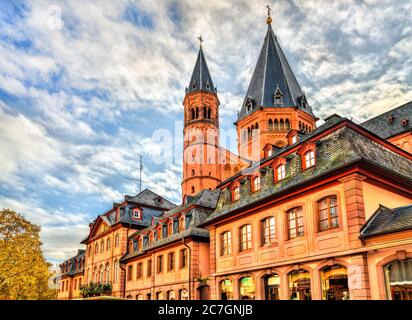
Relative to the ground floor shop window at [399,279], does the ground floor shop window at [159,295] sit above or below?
below

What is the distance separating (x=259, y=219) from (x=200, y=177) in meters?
43.8

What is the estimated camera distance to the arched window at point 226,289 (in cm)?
2433

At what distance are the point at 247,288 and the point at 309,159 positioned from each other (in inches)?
324

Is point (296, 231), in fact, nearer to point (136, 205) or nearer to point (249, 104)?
point (136, 205)

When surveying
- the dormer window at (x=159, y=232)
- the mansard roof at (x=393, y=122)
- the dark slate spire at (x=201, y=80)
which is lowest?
the dormer window at (x=159, y=232)

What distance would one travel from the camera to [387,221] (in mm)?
16109

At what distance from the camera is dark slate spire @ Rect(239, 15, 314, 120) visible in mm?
64250

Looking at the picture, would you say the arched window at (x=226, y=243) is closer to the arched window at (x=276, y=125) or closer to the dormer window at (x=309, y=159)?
the dormer window at (x=309, y=159)

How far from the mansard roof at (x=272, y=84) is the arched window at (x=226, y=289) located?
139 feet

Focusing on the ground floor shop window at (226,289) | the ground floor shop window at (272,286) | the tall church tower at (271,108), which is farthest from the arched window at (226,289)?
the tall church tower at (271,108)

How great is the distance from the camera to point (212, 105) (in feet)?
243

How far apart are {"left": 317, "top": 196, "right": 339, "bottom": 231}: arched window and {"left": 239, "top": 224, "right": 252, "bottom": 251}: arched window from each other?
5529 mm

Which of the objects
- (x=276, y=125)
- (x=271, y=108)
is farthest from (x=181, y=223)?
(x=271, y=108)
